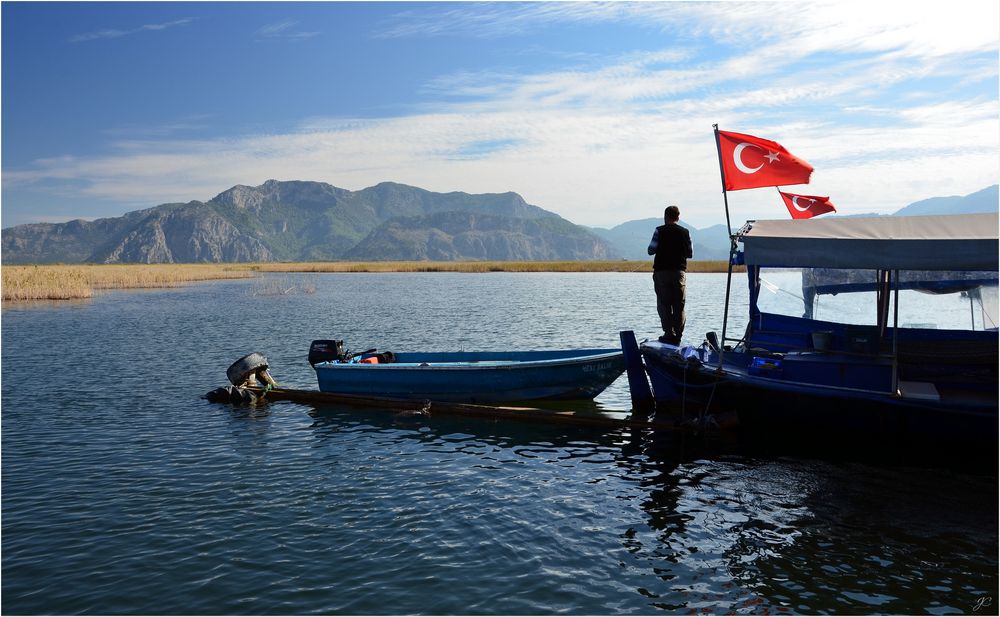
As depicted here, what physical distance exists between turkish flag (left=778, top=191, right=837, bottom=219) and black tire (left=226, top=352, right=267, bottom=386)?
43.9ft

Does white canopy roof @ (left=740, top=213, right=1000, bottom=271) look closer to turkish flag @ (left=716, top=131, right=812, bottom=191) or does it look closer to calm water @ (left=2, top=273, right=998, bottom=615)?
turkish flag @ (left=716, top=131, right=812, bottom=191)

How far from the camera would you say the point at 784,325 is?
48.5 ft

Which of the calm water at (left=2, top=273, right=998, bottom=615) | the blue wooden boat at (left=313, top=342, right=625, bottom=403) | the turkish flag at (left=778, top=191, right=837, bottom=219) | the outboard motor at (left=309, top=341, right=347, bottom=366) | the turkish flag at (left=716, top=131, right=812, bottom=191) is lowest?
the calm water at (left=2, top=273, right=998, bottom=615)

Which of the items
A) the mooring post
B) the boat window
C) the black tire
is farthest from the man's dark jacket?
the black tire

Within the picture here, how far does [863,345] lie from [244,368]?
1450 centimetres

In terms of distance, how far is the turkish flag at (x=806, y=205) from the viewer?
570 inches

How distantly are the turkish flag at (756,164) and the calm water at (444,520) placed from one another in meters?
5.15

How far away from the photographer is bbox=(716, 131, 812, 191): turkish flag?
539 inches

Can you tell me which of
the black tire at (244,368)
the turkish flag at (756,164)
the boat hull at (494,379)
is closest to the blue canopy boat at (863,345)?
the turkish flag at (756,164)

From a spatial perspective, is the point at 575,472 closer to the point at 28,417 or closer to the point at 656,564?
the point at 656,564

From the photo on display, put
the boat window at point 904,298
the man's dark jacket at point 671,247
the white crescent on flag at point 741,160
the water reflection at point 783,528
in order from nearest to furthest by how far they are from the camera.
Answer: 1. the water reflection at point 783,528
2. the boat window at point 904,298
3. the white crescent on flag at point 741,160
4. the man's dark jacket at point 671,247

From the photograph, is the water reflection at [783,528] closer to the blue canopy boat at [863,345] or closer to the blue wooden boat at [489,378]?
the blue canopy boat at [863,345]

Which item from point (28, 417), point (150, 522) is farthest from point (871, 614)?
point (28, 417)

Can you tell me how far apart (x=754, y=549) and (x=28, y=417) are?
16387 millimetres
